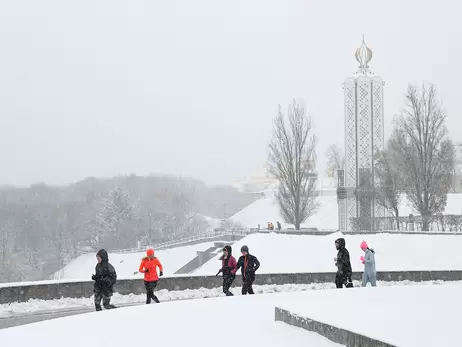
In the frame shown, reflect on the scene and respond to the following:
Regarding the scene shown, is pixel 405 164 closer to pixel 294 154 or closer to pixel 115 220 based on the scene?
pixel 294 154

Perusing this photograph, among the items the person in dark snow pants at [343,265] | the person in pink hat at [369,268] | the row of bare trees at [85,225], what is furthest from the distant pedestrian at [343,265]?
the row of bare trees at [85,225]

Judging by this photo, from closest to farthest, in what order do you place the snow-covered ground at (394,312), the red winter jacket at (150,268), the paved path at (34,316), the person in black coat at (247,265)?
the snow-covered ground at (394,312)
the paved path at (34,316)
the red winter jacket at (150,268)
the person in black coat at (247,265)

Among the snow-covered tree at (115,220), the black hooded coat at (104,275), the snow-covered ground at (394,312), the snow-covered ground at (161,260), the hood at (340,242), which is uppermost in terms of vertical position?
the snow-covered tree at (115,220)

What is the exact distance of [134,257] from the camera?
62906 millimetres

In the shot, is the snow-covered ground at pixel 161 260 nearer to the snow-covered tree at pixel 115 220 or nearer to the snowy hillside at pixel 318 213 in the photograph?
the snow-covered tree at pixel 115 220

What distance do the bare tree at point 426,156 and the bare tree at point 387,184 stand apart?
193 centimetres

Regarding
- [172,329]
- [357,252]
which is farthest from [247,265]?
[357,252]

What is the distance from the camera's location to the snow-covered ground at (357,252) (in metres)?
28.4

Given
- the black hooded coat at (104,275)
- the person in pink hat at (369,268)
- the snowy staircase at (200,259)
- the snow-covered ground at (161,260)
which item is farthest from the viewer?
A: the snow-covered ground at (161,260)

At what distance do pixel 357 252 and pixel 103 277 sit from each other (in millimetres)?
20795

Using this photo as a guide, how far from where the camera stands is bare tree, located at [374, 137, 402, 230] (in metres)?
38.1

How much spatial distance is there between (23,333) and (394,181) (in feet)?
107

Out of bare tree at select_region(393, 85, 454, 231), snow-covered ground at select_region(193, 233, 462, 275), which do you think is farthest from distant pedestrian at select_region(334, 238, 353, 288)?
bare tree at select_region(393, 85, 454, 231)

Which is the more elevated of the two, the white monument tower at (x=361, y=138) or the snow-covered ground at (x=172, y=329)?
the white monument tower at (x=361, y=138)
